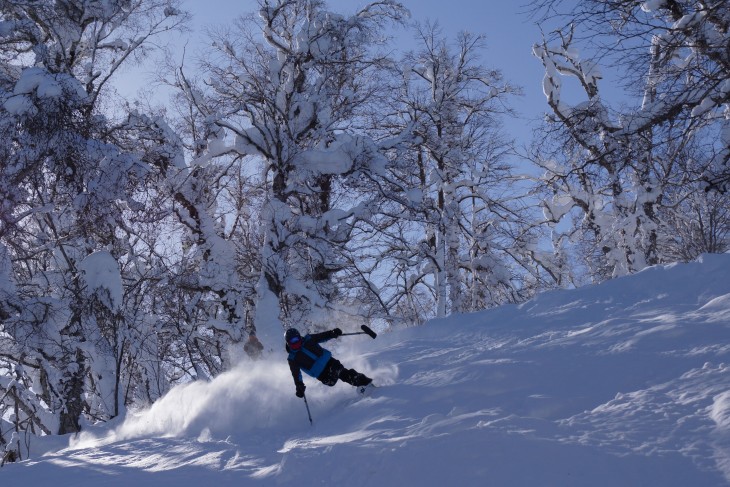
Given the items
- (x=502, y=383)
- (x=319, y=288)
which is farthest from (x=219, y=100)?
(x=502, y=383)

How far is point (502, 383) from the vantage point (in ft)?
22.3

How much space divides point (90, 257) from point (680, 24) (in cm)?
1030

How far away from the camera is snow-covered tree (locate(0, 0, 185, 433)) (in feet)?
26.5

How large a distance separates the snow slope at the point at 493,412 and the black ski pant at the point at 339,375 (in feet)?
0.80

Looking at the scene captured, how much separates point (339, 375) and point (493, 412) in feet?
9.86

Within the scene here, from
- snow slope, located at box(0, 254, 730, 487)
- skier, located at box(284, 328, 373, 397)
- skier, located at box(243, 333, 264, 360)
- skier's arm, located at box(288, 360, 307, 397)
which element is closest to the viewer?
snow slope, located at box(0, 254, 730, 487)

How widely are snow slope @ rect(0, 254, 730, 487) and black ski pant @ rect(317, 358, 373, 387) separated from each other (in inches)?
9.6

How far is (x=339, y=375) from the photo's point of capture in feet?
27.5

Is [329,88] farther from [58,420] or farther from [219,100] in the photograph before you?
[58,420]

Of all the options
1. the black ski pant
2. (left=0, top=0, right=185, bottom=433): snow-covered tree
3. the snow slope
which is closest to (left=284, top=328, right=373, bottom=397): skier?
the black ski pant

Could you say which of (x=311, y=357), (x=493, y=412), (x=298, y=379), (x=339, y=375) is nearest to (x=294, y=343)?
(x=311, y=357)

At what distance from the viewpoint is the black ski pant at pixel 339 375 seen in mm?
8086

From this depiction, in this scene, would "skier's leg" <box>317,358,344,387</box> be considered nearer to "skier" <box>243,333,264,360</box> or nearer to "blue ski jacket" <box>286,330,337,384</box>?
"blue ski jacket" <box>286,330,337,384</box>

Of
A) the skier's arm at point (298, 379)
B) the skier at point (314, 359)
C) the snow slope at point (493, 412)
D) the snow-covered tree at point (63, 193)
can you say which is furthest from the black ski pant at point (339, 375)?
the snow-covered tree at point (63, 193)
